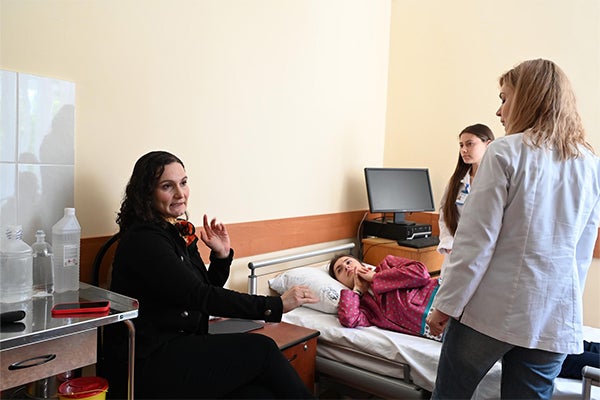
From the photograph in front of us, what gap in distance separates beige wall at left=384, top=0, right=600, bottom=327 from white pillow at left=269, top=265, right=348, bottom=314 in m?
1.45

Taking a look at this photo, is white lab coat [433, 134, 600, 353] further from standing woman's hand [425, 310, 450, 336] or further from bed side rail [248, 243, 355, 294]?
bed side rail [248, 243, 355, 294]

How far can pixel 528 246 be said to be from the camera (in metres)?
1.45

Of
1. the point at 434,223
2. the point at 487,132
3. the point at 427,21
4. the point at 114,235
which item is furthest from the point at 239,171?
the point at 427,21

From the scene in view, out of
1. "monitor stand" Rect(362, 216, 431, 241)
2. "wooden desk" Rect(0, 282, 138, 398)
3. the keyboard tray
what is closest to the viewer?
"wooden desk" Rect(0, 282, 138, 398)

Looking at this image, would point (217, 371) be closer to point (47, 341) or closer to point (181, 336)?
point (181, 336)

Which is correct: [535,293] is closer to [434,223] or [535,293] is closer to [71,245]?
[71,245]

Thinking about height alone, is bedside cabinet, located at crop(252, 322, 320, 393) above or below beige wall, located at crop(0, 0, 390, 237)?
below

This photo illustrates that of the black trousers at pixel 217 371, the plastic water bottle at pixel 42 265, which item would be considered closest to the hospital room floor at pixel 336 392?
the black trousers at pixel 217 371

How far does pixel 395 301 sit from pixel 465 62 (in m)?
2.02

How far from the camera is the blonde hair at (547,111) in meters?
1.46

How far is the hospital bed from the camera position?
80.4 inches

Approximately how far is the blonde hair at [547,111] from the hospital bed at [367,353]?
921mm

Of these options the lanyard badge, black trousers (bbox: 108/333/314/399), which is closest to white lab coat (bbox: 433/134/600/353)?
black trousers (bbox: 108/333/314/399)

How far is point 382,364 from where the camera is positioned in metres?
2.31
